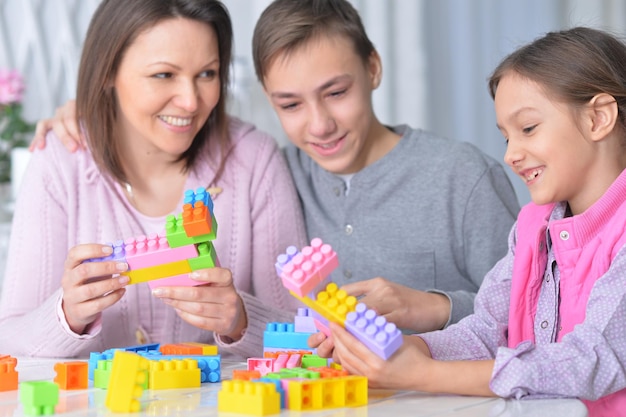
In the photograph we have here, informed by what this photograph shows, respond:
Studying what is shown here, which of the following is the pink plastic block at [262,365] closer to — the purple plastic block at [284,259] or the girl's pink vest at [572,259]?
Result: the purple plastic block at [284,259]

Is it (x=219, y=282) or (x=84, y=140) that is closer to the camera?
(x=219, y=282)

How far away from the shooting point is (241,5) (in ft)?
8.55

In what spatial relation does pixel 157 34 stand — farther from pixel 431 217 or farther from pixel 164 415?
pixel 164 415

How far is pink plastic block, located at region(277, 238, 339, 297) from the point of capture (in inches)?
36.2

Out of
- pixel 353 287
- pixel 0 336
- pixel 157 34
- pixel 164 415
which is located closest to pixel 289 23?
pixel 157 34

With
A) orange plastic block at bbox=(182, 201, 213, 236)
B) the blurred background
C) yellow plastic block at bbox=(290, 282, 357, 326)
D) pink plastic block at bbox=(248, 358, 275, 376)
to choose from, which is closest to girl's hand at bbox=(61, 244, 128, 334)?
orange plastic block at bbox=(182, 201, 213, 236)

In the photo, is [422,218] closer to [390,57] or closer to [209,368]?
[209,368]

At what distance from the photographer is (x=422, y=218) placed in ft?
5.30

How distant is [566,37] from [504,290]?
0.36 meters

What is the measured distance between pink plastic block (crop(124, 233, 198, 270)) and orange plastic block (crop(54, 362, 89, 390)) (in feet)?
0.56

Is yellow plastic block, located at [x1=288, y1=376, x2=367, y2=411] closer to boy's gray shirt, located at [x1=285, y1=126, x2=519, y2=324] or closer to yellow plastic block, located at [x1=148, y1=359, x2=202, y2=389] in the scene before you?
yellow plastic block, located at [x1=148, y1=359, x2=202, y2=389]

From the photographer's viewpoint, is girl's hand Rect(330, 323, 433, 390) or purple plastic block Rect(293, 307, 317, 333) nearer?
girl's hand Rect(330, 323, 433, 390)

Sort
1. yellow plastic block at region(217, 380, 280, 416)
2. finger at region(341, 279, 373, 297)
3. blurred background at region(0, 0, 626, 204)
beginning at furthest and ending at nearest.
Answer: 1. blurred background at region(0, 0, 626, 204)
2. finger at region(341, 279, 373, 297)
3. yellow plastic block at region(217, 380, 280, 416)

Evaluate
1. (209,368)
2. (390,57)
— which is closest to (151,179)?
(209,368)
